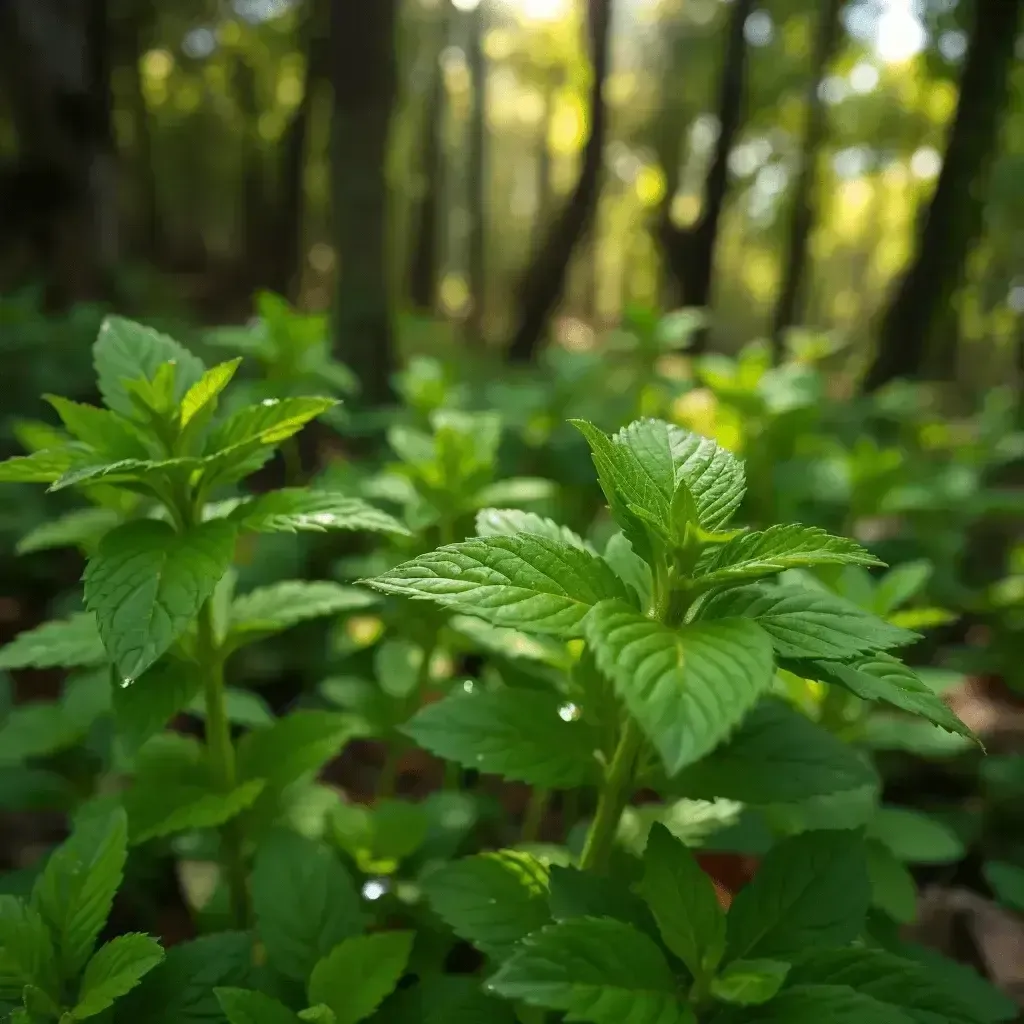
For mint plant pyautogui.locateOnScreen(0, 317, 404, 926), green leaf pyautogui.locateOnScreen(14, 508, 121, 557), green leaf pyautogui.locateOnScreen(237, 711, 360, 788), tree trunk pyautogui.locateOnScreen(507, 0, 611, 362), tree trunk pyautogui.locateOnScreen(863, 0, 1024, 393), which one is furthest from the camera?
tree trunk pyautogui.locateOnScreen(507, 0, 611, 362)

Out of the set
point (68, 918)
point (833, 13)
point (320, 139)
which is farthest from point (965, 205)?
point (320, 139)

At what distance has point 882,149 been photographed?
15.2 meters

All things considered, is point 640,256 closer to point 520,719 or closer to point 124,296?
point 124,296

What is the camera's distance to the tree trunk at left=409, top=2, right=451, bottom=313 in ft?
50.5

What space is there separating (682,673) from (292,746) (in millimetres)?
908

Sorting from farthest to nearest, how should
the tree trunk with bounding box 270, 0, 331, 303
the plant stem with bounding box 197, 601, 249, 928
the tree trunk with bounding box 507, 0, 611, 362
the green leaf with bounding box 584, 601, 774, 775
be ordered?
the tree trunk with bounding box 270, 0, 331, 303, the tree trunk with bounding box 507, 0, 611, 362, the plant stem with bounding box 197, 601, 249, 928, the green leaf with bounding box 584, 601, 774, 775

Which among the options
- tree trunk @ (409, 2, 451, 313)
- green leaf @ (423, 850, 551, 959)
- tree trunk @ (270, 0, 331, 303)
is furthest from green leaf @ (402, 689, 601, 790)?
tree trunk @ (409, 2, 451, 313)

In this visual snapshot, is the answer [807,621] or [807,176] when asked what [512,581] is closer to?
[807,621]

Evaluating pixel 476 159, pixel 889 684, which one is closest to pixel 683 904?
pixel 889 684

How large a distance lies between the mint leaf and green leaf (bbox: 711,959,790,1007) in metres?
0.76

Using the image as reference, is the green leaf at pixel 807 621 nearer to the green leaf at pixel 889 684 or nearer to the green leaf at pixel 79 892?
the green leaf at pixel 889 684

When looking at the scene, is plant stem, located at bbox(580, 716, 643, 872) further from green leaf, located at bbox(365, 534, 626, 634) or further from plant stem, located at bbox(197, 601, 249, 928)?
plant stem, located at bbox(197, 601, 249, 928)

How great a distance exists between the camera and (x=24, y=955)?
42.3 inches

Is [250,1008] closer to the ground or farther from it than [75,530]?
closer to the ground
